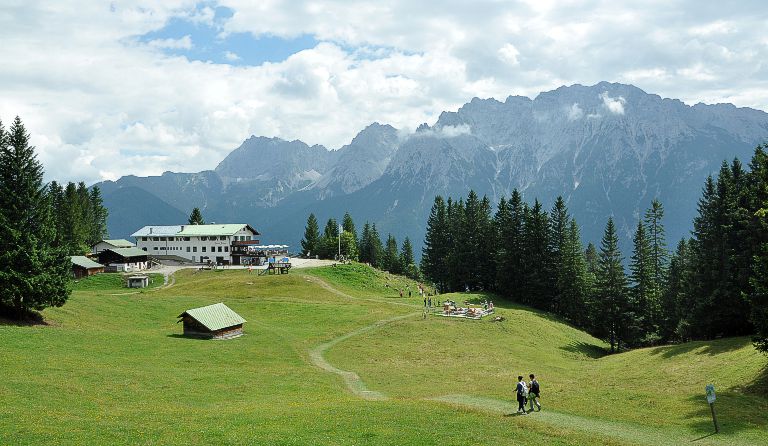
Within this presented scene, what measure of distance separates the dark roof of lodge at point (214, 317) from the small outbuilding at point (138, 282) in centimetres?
4945

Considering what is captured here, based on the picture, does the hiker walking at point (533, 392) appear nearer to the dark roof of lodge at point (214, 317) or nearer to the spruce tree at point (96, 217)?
the dark roof of lodge at point (214, 317)

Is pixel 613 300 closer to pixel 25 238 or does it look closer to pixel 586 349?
pixel 586 349

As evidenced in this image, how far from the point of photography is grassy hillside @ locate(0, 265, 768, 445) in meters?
27.2

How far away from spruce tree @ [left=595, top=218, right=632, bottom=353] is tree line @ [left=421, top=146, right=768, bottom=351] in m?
0.15

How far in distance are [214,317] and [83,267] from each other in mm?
Result: 66819

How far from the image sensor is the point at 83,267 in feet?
378

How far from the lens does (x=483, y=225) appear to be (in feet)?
389

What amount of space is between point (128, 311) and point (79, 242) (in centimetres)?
7876

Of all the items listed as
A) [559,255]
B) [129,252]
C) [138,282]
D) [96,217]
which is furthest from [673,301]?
[96,217]

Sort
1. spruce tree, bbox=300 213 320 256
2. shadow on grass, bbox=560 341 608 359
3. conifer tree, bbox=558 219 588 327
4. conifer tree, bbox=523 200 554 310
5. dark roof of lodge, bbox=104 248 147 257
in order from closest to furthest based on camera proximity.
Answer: shadow on grass, bbox=560 341 608 359
conifer tree, bbox=558 219 588 327
conifer tree, bbox=523 200 554 310
dark roof of lodge, bbox=104 248 147 257
spruce tree, bbox=300 213 320 256

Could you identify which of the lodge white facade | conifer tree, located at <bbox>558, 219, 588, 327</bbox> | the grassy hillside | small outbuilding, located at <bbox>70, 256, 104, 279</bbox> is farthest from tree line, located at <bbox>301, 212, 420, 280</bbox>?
the grassy hillside

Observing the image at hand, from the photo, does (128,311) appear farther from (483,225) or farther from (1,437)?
(483,225)

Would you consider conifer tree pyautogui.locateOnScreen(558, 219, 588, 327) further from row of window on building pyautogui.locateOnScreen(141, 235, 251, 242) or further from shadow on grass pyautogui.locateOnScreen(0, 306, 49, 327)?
row of window on building pyautogui.locateOnScreen(141, 235, 251, 242)

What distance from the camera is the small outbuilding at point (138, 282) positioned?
10855 cm
